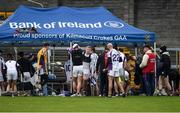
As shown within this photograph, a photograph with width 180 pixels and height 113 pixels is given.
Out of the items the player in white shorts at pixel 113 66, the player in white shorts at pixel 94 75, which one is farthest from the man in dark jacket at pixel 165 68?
the player in white shorts at pixel 113 66

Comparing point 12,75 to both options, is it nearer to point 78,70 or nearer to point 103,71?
point 78,70

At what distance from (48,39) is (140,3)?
1323 centimetres

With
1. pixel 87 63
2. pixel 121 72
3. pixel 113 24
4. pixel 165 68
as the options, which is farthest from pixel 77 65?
pixel 165 68

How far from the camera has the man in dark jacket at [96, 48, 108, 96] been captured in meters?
24.6

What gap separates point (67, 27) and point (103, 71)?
90.6 inches

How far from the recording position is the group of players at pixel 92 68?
24.0 m

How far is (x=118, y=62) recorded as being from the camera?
24.1 metres

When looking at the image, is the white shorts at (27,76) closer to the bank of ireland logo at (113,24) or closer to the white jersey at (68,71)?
the white jersey at (68,71)

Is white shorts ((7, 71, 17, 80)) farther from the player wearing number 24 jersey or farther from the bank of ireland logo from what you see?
the bank of ireland logo

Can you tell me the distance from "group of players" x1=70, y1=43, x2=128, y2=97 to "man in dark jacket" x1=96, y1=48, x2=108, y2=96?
0.04m

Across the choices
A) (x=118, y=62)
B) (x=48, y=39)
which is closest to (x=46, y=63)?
(x=48, y=39)

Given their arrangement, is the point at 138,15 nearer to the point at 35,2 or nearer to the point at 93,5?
the point at 93,5

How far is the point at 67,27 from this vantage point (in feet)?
85.0

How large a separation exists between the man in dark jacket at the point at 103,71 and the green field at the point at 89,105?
1571 mm
